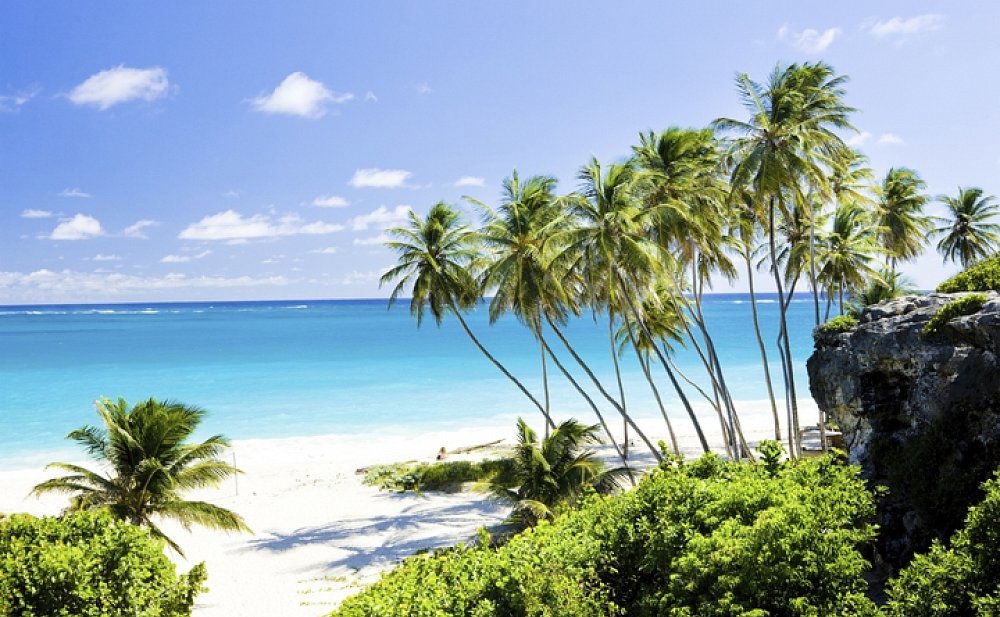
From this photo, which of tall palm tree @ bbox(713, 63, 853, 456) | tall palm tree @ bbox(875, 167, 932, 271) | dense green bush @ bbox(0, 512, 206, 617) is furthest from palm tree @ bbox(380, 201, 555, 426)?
tall palm tree @ bbox(875, 167, 932, 271)

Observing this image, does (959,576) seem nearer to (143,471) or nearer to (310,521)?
(143,471)

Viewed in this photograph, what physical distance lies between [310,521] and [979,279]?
18063mm

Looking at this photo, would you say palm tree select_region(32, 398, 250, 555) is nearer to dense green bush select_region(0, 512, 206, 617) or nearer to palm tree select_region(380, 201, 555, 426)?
dense green bush select_region(0, 512, 206, 617)

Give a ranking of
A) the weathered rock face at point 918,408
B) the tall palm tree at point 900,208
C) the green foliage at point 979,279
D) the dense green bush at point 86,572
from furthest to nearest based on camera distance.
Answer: the tall palm tree at point 900,208 < the green foliage at point 979,279 < the weathered rock face at point 918,408 < the dense green bush at point 86,572

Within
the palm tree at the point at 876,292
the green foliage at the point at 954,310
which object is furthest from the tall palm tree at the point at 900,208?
the green foliage at the point at 954,310

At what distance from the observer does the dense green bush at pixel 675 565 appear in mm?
6579

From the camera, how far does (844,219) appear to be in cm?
2342

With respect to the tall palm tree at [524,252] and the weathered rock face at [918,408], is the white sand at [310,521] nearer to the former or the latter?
the tall palm tree at [524,252]

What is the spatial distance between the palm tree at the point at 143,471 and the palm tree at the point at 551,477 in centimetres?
604

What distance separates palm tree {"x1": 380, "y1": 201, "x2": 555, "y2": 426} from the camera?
21016mm

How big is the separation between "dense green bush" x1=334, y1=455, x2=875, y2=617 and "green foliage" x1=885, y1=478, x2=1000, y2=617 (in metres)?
0.42

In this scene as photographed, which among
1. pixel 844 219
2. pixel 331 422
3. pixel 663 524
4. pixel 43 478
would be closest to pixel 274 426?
pixel 331 422

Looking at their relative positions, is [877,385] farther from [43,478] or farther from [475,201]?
[43,478]

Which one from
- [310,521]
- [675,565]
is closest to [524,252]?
[310,521]
